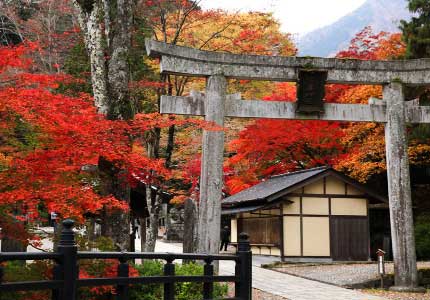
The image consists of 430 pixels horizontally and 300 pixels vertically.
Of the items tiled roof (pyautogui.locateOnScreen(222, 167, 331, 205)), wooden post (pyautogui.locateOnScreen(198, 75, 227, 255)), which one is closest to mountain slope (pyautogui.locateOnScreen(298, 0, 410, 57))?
tiled roof (pyautogui.locateOnScreen(222, 167, 331, 205))

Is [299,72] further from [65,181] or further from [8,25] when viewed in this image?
[8,25]

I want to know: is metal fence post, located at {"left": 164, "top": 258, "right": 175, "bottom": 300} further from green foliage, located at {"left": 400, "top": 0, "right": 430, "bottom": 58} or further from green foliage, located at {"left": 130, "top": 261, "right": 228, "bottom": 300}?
green foliage, located at {"left": 400, "top": 0, "right": 430, "bottom": 58}

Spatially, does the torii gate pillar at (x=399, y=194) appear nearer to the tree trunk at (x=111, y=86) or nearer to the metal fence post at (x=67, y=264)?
the tree trunk at (x=111, y=86)

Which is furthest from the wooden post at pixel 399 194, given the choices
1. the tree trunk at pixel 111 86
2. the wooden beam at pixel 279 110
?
the tree trunk at pixel 111 86

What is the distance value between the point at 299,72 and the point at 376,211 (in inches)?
542

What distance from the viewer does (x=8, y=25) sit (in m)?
29.7

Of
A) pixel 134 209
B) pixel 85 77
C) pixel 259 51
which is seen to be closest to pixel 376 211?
pixel 259 51

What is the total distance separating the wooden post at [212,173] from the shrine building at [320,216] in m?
9.43

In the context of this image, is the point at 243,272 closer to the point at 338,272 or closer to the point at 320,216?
the point at 338,272

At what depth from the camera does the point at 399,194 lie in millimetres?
15867

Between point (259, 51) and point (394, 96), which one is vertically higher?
point (259, 51)

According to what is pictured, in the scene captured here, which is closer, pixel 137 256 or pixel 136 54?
pixel 137 256

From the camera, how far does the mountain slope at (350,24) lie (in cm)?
16075

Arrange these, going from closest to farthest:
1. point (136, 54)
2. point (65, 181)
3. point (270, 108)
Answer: point (65, 181) < point (270, 108) < point (136, 54)
